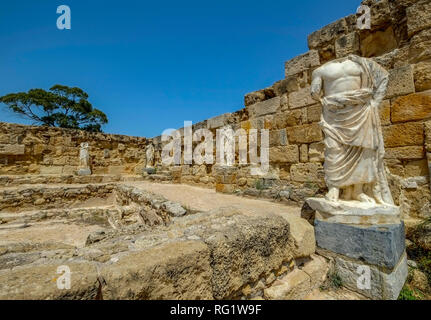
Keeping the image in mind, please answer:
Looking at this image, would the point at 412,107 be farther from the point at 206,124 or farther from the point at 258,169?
the point at 206,124

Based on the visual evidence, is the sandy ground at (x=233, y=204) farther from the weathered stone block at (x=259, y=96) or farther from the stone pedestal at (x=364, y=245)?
the weathered stone block at (x=259, y=96)

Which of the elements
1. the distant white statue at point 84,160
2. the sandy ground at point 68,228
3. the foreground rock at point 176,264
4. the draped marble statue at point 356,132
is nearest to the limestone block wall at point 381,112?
the sandy ground at point 68,228

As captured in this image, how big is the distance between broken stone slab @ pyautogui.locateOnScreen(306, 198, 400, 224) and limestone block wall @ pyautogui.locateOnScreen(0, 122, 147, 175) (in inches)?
410

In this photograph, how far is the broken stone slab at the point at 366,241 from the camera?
1859mm

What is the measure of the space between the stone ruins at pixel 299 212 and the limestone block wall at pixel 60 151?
3020mm

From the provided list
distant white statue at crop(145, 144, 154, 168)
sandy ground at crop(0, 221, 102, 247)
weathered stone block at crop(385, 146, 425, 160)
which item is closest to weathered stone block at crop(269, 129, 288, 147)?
weathered stone block at crop(385, 146, 425, 160)

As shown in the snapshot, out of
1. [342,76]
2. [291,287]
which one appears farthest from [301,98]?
[291,287]

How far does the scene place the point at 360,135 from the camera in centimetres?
218

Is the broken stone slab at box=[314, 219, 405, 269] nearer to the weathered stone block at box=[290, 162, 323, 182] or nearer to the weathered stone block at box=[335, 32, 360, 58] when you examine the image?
the weathered stone block at box=[290, 162, 323, 182]

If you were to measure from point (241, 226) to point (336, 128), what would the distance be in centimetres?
152

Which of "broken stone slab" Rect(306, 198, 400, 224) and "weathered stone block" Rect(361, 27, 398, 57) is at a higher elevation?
"weathered stone block" Rect(361, 27, 398, 57)

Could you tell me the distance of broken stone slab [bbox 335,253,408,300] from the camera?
6.09ft
